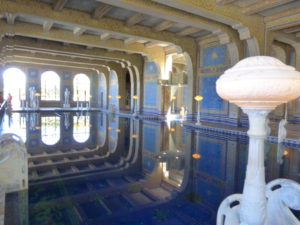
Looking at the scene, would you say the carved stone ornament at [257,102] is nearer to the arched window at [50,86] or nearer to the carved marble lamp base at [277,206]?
the carved marble lamp base at [277,206]

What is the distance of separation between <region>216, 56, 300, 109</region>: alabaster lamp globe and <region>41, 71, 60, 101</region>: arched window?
84.6ft

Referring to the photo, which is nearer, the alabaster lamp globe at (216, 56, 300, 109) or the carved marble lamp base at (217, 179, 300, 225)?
the alabaster lamp globe at (216, 56, 300, 109)

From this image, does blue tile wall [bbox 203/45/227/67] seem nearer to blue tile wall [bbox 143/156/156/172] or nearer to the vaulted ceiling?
the vaulted ceiling

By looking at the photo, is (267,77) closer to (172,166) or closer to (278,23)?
(172,166)

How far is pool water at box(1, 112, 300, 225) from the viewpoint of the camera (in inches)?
114

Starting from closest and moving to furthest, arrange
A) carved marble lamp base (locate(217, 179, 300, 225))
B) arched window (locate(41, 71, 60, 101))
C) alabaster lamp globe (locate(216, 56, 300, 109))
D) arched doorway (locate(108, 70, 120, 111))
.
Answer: alabaster lamp globe (locate(216, 56, 300, 109)) < carved marble lamp base (locate(217, 179, 300, 225)) < arched doorway (locate(108, 70, 120, 111)) < arched window (locate(41, 71, 60, 101))

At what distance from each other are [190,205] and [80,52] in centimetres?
1397

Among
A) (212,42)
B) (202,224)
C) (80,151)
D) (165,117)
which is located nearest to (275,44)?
(212,42)

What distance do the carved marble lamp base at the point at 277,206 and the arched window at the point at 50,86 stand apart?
2564 cm

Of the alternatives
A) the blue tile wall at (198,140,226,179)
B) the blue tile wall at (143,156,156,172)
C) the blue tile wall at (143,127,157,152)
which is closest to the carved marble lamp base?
the blue tile wall at (198,140,226,179)

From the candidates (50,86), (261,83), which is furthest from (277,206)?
(50,86)

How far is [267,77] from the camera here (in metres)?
1.45

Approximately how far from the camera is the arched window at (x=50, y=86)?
80.2 ft

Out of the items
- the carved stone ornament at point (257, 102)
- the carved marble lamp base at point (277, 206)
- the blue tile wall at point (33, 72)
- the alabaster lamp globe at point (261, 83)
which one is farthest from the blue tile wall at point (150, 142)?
the blue tile wall at point (33, 72)
